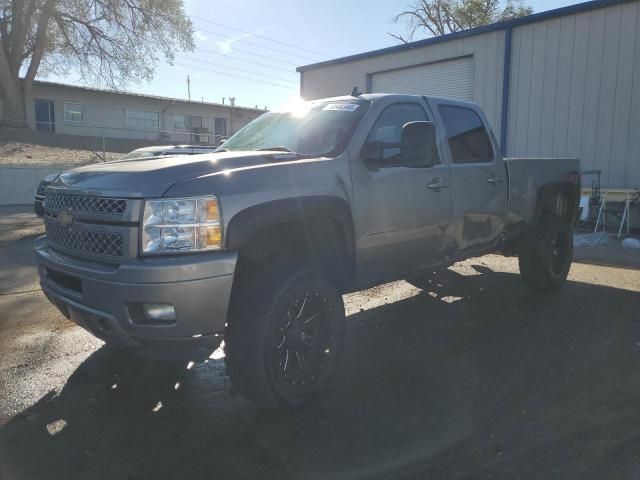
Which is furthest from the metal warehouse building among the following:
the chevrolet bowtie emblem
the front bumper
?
the chevrolet bowtie emblem

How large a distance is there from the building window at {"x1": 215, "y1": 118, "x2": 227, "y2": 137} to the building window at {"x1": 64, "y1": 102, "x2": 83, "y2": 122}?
9.11 metres

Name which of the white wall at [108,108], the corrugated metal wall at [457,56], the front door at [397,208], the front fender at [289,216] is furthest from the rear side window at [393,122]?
the white wall at [108,108]

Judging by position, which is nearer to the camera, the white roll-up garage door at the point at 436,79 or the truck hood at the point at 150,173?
the truck hood at the point at 150,173

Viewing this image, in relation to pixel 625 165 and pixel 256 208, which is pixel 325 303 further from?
pixel 625 165

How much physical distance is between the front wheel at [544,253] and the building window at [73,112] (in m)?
30.2

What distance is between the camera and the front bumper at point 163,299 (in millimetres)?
2803

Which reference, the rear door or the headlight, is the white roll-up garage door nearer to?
the rear door

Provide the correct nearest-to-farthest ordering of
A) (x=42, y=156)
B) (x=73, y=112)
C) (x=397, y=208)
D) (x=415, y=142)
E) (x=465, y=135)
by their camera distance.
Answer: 1. (x=415, y=142)
2. (x=397, y=208)
3. (x=465, y=135)
4. (x=42, y=156)
5. (x=73, y=112)

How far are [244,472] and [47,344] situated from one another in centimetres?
271

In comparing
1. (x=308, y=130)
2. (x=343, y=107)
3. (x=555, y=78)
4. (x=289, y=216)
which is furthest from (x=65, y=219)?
(x=555, y=78)

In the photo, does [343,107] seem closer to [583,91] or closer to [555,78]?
[583,91]

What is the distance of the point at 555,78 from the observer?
1237cm

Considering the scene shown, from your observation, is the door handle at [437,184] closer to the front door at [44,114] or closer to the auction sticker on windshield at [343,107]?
the auction sticker on windshield at [343,107]

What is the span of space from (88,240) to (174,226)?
0.67 meters
